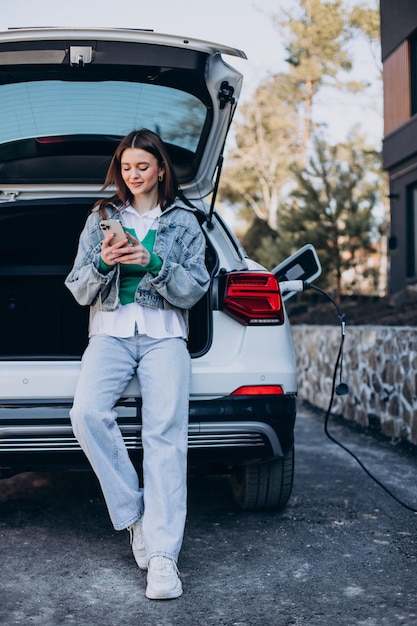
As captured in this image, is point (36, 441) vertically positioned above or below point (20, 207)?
below

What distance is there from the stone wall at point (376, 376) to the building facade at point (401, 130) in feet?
19.1

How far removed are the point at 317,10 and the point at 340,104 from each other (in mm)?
3877

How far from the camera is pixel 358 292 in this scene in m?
17.1

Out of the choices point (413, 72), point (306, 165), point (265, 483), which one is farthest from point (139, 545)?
point (306, 165)

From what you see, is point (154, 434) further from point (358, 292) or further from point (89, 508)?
point (358, 292)

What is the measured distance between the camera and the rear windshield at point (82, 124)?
375 cm

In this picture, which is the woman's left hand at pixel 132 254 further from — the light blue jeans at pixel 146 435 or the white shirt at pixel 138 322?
the light blue jeans at pixel 146 435

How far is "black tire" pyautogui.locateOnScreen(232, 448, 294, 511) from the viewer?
13.3 ft

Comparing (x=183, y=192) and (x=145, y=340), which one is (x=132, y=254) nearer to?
(x=145, y=340)

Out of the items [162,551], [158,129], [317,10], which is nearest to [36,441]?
[162,551]

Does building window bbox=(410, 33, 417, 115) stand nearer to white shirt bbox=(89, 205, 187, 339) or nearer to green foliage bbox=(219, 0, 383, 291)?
green foliage bbox=(219, 0, 383, 291)

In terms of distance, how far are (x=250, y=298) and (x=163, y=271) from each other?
50cm

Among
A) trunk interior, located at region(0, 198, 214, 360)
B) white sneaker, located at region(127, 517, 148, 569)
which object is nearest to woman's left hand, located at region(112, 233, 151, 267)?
white sneaker, located at region(127, 517, 148, 569)

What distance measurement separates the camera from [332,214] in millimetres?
16344
